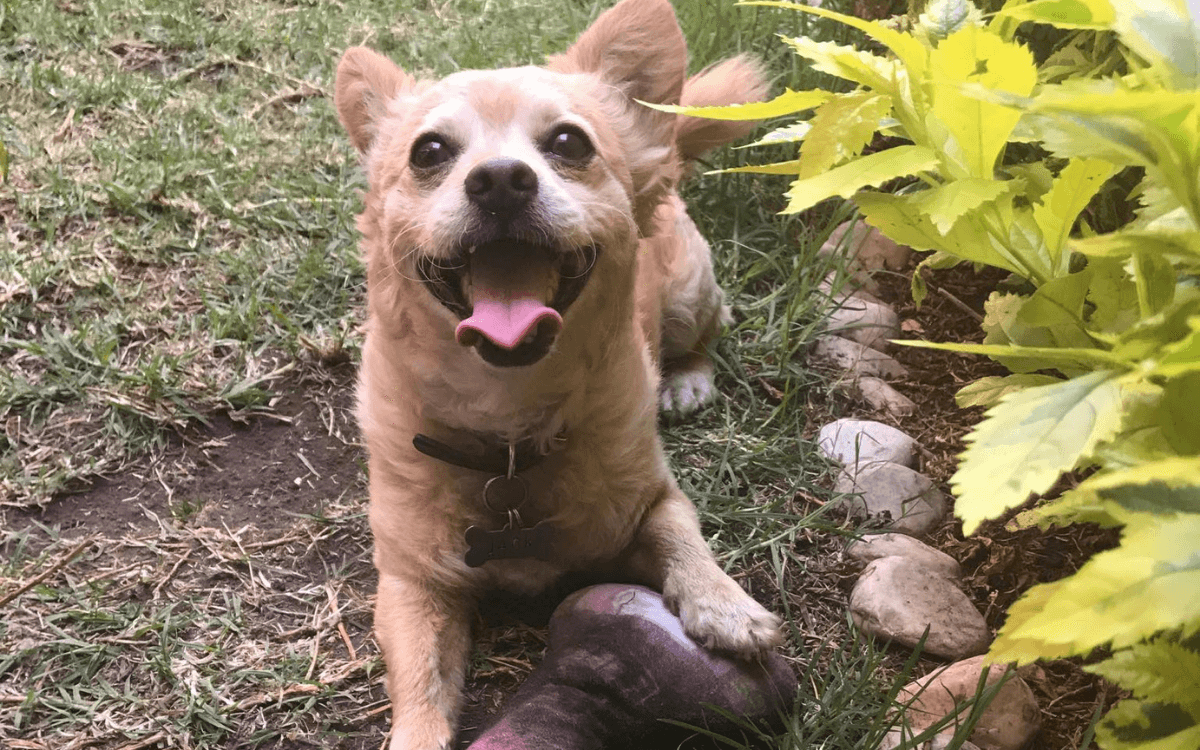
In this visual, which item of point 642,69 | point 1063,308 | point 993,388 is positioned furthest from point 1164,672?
point 642,69

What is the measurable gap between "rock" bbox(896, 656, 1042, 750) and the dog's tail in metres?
1.36

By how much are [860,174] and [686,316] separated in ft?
5.92

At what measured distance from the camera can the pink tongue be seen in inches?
67.4

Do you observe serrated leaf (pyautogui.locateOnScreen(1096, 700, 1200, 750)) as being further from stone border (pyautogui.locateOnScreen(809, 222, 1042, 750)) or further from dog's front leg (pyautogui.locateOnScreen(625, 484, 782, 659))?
dog's front leg (pyautogui.locateOnScreen(625, 484, 782, 659))

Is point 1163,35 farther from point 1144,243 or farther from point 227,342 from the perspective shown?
point 227,342

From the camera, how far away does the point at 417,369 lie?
1.93 m

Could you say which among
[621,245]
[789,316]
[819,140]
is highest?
[819,140]

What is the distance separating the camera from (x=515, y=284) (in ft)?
6.17

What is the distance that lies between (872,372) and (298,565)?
67.6 inches

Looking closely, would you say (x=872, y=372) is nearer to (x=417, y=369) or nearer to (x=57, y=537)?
(x=417, y=369)

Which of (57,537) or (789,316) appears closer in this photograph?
(57,537)

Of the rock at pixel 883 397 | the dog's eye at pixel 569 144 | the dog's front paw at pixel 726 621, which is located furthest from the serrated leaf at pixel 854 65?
the rock at pixel 883 397

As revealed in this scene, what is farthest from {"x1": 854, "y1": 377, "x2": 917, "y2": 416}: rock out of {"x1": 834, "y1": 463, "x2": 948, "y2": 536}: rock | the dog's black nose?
the dog's black nose

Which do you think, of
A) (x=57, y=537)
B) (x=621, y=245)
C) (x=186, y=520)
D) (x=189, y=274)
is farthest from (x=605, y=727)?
(x=189, y=274)
